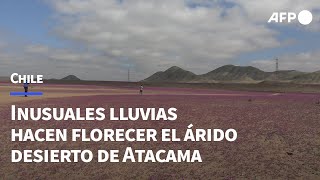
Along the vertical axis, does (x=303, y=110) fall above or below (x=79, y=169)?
above

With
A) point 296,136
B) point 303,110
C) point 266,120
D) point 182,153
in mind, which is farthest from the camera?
point 303,110

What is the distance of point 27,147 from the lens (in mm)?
20109

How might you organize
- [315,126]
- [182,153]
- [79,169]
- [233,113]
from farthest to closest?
[233,113] < [315,126] < [182,153] < [79,169]

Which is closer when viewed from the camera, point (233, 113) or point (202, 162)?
point (202, 162)

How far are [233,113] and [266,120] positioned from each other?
2.93 meters

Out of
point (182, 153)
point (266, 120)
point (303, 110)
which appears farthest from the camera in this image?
point (303, 110)

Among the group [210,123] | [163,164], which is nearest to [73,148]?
[163,164]

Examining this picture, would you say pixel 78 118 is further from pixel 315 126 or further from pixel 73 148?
pixel 315 126

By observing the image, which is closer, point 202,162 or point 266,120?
point 202,162

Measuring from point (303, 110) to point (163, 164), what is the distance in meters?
14.6

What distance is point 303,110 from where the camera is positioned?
28562mm

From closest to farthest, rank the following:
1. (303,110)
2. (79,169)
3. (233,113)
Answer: (79,169) < (233,113) < (303,110)

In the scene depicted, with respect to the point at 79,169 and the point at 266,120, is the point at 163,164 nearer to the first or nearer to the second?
the point at 79,169

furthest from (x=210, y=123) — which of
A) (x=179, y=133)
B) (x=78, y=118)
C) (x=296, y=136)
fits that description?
(x=78, y=118)
